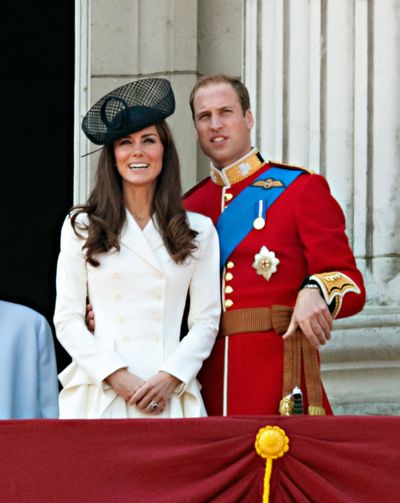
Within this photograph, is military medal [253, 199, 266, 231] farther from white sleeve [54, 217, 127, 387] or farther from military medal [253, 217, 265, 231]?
white sleeve [54, 217, 127, 387]

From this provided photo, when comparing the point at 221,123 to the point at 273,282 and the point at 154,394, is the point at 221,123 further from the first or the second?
the point at 154,394

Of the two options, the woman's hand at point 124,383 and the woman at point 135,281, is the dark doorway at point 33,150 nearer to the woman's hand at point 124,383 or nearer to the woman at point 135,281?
the woman at point 135,281

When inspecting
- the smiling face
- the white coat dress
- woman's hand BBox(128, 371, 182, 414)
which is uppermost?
the smiling face

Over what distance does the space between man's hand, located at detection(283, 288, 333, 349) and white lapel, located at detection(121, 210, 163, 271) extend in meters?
0.44

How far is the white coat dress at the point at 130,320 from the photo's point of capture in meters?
5.42

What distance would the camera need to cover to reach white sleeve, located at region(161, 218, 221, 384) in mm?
5434

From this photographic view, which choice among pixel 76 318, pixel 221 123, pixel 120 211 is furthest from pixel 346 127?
pixel 76 318

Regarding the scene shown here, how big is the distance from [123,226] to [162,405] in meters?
0.58

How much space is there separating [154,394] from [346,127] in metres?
2.30

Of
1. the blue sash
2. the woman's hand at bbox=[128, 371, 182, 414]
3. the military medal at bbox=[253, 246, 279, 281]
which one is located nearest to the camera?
the woman's hand at bbox=[128, 371, 182, 414]

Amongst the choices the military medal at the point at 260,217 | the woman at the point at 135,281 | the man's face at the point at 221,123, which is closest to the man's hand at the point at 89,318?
the woman at the point at 135,281

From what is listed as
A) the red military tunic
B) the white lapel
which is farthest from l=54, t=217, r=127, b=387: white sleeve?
the red military tunic

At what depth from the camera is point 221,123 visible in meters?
5.93

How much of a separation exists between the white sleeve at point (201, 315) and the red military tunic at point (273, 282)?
0.12m
